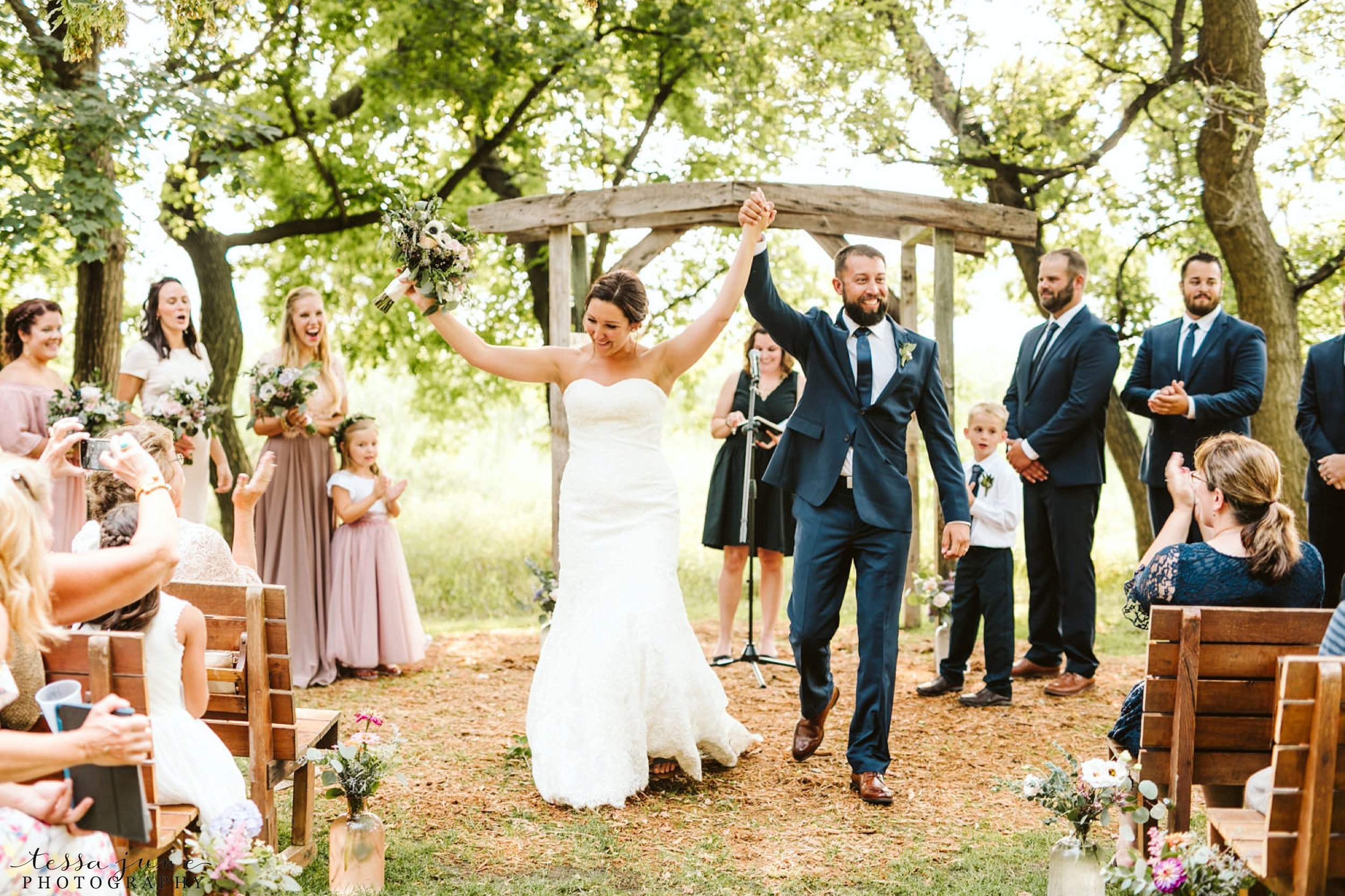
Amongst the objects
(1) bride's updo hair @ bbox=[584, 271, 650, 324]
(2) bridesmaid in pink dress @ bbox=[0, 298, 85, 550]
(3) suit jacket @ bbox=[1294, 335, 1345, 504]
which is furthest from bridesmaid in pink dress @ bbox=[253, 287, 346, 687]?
A: (3) suit jacket @ bbox=[1294, 335, 1345, 504]

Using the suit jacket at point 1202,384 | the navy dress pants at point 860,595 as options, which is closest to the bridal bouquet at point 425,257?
the navy dress pants at point 860,595

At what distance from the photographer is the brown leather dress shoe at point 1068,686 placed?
6.77 metres

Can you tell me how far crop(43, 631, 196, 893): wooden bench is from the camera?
2.85 metres

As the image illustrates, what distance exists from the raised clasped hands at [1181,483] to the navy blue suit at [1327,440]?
2636 mm

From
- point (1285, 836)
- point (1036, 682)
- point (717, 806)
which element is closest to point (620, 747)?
point (717, 806)

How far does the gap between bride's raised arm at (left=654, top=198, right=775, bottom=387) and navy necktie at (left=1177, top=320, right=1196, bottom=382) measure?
290 centimetres

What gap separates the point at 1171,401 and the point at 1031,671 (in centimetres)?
195

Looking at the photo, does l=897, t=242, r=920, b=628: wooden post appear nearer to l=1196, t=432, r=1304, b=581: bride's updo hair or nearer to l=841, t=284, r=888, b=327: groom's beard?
l=841, t=284, r=888, b=327: groom's beard

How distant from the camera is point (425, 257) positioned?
472cm

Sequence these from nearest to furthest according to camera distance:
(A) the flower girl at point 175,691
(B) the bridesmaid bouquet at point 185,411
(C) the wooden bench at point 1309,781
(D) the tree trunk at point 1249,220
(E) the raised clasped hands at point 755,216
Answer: (C) the wooden bench at point 1309,781, (A) the flower girl at point 175,691, (E) the raised clasped hands at point 755,216, (B) the bridesmaid bouquet at point 185,411, (D) the tree trunk at point 1249,220

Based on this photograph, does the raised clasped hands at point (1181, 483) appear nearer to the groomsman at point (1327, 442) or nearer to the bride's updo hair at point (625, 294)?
the bride's updo hair at point (625, 294)

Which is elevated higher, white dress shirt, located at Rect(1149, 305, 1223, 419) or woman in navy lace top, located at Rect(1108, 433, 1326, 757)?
white dress shirt, located at Rect(1149, 305, 1223, 419)

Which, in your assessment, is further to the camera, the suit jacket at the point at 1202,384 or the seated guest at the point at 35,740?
the suit jacket at the point at 1202,384

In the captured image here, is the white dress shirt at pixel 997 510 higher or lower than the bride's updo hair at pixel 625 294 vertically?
lower
